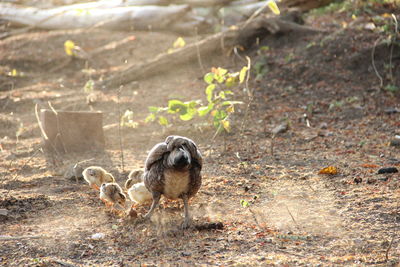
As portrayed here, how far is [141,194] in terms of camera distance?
4578 mm

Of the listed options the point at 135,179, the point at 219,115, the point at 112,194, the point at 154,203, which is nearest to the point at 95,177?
the point at 135,179

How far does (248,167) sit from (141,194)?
1.61 metres

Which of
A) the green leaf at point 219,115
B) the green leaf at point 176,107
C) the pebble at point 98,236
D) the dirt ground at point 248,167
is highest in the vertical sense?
the green leaf at point 176,107

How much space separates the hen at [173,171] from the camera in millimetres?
4012

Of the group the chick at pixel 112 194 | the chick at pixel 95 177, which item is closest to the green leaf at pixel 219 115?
the chick at pixel 95 177

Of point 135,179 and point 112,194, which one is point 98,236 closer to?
point 112,194

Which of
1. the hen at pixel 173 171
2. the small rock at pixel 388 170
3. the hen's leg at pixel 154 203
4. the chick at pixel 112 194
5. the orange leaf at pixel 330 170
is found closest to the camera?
the hen at pixel 173 171

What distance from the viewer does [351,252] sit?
3.49 metres

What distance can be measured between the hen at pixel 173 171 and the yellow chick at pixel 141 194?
0.87 ft

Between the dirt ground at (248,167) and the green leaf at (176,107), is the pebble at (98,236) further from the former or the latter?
the green leaf at (176,107)

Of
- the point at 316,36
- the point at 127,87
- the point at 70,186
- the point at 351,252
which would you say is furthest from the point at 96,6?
the point at 351,252

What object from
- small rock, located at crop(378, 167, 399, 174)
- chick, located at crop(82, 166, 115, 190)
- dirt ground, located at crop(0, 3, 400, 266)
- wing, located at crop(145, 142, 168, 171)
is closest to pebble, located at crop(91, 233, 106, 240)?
dirt ground, located at crop(0, 3, 400, 266)

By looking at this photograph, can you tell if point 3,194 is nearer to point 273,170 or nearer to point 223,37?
point 273,170

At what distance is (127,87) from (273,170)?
5.09 m
